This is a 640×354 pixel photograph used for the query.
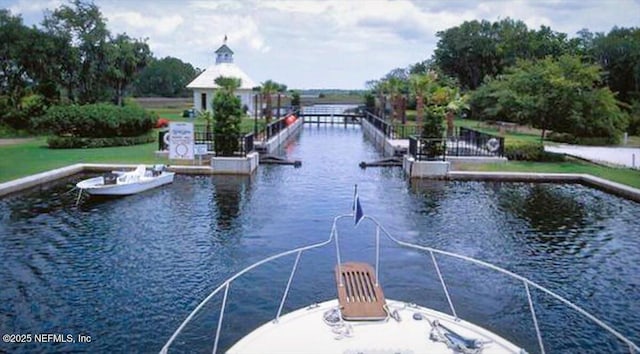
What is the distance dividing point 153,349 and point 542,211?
13153 millimetres

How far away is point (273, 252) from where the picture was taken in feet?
42.3

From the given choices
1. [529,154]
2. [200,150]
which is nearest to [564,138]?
[529,154]

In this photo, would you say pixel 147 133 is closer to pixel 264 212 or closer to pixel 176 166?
pixel 176 166

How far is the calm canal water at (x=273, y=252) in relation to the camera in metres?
9.16

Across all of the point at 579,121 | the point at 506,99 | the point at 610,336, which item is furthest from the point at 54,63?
the point at 610,336

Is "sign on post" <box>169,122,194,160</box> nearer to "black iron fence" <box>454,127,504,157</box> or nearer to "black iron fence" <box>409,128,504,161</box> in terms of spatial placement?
"black iron fence" <box>409,128,504,161</box>

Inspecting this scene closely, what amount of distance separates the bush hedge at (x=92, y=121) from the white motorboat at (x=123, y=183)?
38.1 ft

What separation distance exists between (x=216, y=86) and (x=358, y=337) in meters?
47.7

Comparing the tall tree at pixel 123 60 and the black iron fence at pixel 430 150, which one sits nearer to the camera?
the black iron fence at pixel 430 150

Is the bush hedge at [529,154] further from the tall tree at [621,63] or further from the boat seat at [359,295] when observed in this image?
the tall tree at [621,63]

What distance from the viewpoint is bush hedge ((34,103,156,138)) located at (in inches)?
1169

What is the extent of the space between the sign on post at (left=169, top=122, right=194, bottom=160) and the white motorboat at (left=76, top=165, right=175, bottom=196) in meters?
3.72

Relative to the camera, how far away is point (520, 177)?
75.7ft

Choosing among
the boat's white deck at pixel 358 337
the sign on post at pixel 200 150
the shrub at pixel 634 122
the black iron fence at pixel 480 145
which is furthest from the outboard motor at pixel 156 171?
the shrub at pixel 634 122
